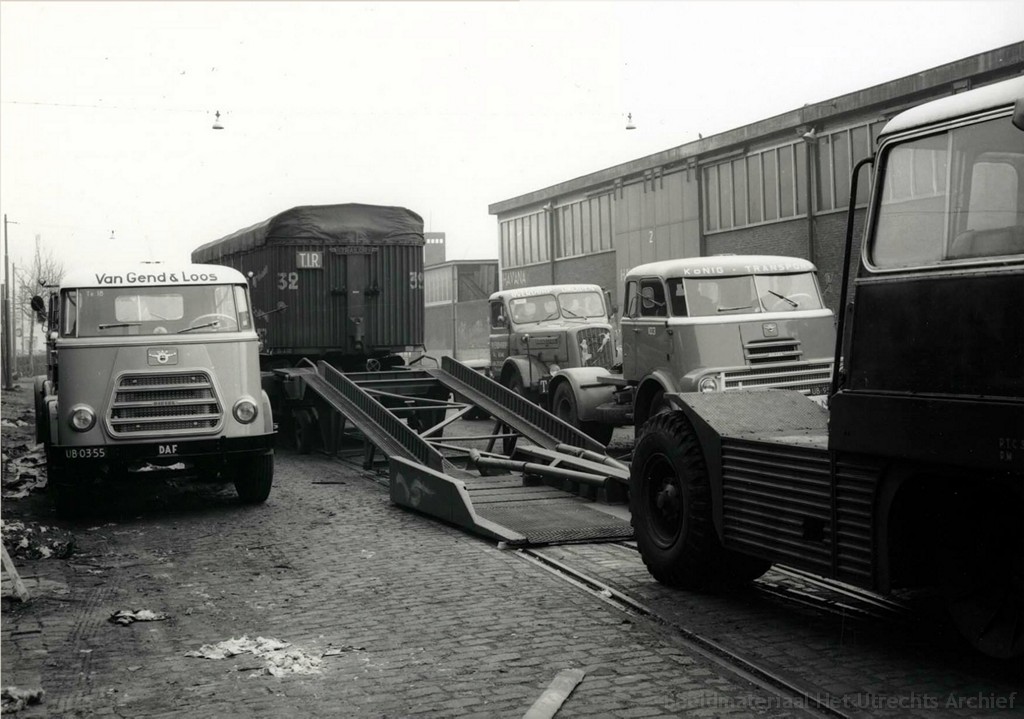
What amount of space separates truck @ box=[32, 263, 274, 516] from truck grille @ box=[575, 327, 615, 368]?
713 cm

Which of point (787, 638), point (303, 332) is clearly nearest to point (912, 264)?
point (787, 638)

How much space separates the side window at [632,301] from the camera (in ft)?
44.4

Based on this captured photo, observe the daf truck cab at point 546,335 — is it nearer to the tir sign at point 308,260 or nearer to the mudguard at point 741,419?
the tir sign at point 308,260

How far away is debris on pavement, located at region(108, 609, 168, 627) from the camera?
6.76m

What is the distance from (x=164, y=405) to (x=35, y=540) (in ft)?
6.15

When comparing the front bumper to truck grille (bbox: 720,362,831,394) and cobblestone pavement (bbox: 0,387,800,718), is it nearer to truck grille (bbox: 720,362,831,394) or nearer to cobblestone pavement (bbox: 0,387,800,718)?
cobblestone pavement (bbox: 0,387,800,718)

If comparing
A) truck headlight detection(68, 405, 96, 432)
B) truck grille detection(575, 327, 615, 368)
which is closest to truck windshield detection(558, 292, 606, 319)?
truck grille detection(575, 327, 615, 368)

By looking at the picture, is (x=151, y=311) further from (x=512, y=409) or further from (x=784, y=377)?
(x=784, y=377)

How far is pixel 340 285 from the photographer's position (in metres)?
17.5

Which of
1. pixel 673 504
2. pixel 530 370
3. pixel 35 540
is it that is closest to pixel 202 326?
pixel 35 540

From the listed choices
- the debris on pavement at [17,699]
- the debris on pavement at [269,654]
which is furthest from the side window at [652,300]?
the debris on pavement at [17,699]

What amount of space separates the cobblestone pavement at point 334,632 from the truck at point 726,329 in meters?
3.78

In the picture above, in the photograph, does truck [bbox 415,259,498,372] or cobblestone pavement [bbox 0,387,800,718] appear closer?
cobblestone pavement [bbox 0,387,800,718]

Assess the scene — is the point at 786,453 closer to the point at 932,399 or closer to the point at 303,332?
the point at 932,399
